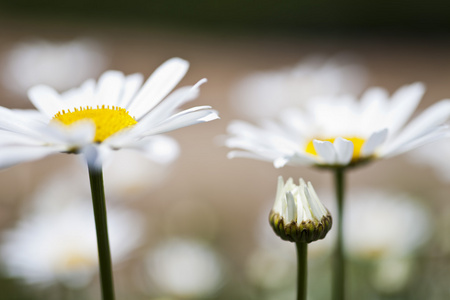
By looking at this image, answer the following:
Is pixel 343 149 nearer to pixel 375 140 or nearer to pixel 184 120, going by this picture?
pixel 375 140

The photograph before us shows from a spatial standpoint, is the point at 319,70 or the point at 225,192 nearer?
the point at 319,70

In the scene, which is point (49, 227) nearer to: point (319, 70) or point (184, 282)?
point (184, 282)

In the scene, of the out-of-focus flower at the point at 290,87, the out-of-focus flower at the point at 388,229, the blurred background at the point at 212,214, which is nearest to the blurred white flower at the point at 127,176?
the blurred background at the point at 212,214

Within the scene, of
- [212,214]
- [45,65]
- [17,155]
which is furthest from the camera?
[45,65]

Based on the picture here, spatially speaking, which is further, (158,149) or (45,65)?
(45,65)

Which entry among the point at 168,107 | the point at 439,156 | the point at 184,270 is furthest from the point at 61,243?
the point at 439,156

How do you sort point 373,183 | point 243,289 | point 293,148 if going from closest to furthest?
point 293,148 < point 243,289 < point 373,183

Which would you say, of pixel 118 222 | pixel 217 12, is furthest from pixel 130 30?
pixel 118 222
